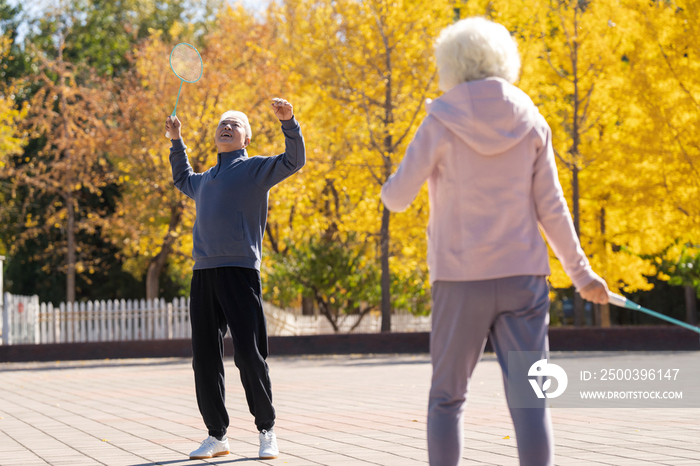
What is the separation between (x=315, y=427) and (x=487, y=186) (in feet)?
12.2

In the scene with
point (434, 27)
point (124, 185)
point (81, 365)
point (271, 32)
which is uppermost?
point (271, 32)

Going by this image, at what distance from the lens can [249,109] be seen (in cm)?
1997

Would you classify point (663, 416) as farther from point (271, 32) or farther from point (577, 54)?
point (271, 32)

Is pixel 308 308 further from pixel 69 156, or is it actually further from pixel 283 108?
pixel 283 108

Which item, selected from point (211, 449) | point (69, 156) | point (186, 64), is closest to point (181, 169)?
point (186, 64)

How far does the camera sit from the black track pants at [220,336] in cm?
476

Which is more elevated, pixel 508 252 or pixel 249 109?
pixel 249 109

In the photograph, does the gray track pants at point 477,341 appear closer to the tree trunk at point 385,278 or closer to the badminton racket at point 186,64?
the badminton racket at point 186,64

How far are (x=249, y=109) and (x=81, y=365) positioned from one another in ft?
25.4

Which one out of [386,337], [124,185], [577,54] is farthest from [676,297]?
[124,185]

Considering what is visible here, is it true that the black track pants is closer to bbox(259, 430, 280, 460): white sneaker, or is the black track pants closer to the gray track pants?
bbox(259, 430, 280, 460): white sneaker

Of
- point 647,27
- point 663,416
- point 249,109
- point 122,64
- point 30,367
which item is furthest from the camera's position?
point 122,64

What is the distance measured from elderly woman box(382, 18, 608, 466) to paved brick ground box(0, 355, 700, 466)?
5.81 ft

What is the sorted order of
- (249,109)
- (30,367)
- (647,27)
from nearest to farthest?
(30,367) → (647,27) → (249,109)
